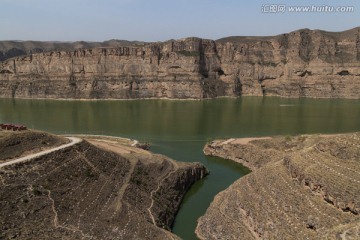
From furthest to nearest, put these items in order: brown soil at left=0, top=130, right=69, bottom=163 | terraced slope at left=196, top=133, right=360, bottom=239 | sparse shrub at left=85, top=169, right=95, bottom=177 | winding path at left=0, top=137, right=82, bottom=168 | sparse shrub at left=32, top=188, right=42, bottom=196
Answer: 1. sparse shrub at left=85, top=169, right=95, bottom=177
2. brown soil at left=0, top=130, right=69, bottom=163
3. winding path at left=0, top=137, right=82, bottom=168
4. sparse shrub at left=32, top=188, right=42, bottom=196
5. terraced slope at left=196, top=133, right=360, bottom=239

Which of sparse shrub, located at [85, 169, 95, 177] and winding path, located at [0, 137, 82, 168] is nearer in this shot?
winding path, located at [0, 137, 82, 168]

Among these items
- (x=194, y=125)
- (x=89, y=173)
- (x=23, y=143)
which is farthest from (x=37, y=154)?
(x=194, y=125)

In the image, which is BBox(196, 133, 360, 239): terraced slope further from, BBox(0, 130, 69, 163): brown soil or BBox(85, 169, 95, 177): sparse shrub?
BBox(0, 130, 69, 163): brown soil


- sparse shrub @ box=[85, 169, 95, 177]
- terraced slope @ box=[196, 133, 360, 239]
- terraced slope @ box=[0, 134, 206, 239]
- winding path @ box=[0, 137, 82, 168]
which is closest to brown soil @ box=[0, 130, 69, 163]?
winding path @ box=[0, 137, 82, 168]

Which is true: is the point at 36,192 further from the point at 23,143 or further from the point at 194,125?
the point at 194,125

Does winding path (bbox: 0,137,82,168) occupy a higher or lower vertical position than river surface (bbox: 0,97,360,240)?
higher

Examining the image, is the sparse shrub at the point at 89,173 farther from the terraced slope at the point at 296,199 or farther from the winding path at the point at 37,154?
the terraced slope at the point at 296,199

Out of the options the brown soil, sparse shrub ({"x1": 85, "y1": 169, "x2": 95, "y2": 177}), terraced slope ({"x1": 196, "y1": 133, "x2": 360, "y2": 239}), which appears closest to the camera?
terraced slope ({"x1": 196, "y1": 133, "x2": 360, "y2": 239})
